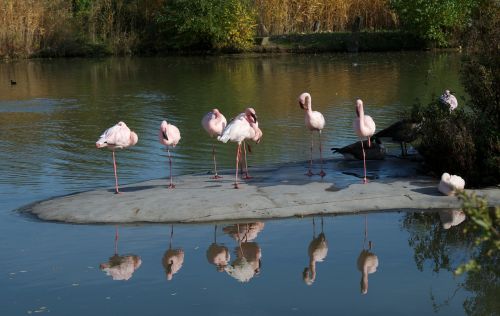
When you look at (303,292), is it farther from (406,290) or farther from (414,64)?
(414,64)

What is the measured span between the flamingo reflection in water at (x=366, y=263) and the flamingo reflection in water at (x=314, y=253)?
16.8 inches

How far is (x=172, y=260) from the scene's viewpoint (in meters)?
9.24

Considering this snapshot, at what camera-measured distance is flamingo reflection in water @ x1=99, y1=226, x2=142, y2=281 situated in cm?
882

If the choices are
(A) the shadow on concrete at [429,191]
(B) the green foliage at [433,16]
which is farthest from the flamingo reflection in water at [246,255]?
(B) the green foliage at [433,16]

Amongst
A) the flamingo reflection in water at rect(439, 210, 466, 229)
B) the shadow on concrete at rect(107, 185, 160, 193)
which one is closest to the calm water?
the flamingo reflection in water at rect(439, 210, 466, 229)

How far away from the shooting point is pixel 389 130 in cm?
1314

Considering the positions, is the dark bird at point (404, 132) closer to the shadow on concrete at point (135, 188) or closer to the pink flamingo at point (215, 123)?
the pink flamingo at point (215, 123)

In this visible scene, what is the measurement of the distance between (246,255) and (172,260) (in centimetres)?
83

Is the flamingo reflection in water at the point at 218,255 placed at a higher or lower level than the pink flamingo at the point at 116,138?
lower

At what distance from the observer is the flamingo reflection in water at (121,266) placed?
8820mm

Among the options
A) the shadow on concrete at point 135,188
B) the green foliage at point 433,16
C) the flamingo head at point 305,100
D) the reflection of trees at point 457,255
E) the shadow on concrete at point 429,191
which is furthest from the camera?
the green foliage at point 433,16

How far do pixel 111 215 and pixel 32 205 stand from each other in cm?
163

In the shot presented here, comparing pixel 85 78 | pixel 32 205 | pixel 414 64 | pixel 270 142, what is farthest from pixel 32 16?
pixel 32 205

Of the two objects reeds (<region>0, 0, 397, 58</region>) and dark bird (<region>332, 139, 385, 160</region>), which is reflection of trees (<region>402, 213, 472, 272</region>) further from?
reeds (<region>0, 0, 397, 58</region>)
